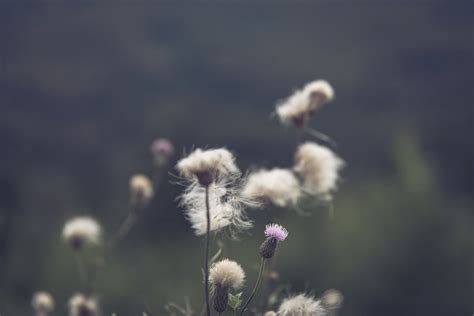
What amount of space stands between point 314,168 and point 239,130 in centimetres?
3334

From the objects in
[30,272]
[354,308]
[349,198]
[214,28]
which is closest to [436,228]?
[354,308]

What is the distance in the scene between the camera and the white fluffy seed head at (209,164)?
6.47ft

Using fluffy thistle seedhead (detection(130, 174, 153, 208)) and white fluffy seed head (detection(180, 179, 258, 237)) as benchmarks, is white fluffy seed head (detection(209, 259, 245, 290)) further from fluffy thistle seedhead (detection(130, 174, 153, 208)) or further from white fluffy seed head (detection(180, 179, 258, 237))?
fluffy thistle seedhead (detection(130, 174, 153, 208))

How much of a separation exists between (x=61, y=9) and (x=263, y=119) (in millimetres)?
19441

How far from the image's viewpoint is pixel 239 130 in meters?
36.3

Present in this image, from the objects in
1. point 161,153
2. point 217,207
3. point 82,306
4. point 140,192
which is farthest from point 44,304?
point 217,207

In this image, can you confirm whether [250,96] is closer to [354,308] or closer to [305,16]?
[305,16]

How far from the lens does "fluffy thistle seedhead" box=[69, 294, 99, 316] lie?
2.76 m

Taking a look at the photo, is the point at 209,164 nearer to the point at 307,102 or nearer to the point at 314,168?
the point at 314,168

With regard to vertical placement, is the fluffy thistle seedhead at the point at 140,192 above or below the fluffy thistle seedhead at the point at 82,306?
above

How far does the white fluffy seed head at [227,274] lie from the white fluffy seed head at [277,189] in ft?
2.31

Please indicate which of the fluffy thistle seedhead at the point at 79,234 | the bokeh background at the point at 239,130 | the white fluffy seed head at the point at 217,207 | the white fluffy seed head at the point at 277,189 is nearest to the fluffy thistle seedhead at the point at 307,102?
the white fluffy seed head at the point at 277,189

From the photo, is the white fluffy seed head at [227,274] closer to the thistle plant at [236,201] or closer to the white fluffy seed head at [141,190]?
the thistle plant at [236,201]

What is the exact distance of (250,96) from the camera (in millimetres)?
40125
